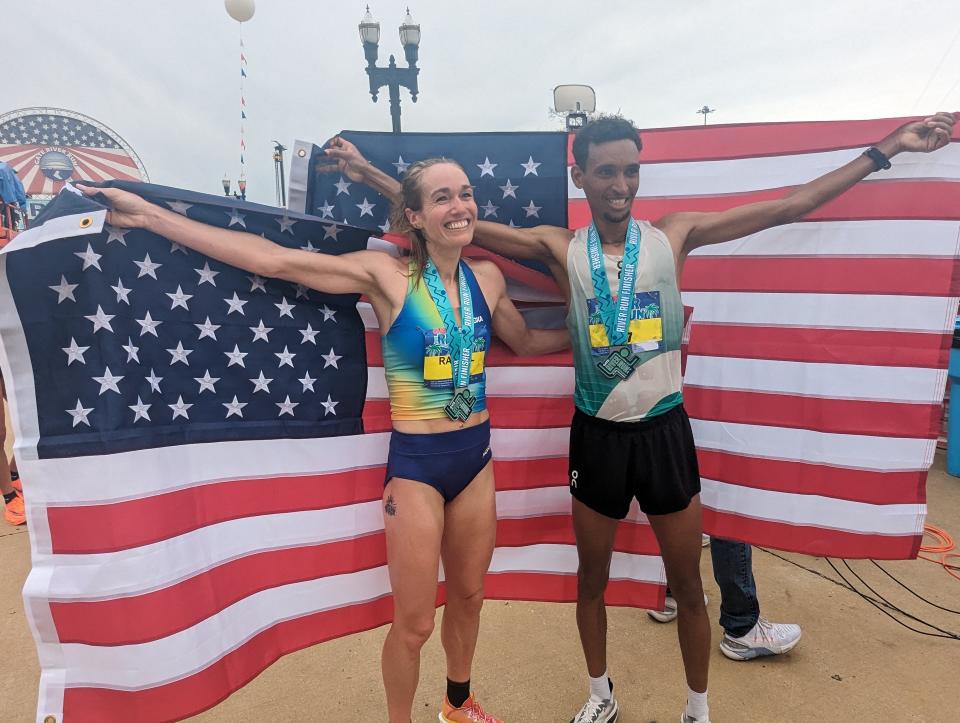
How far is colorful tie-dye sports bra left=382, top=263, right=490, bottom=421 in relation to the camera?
206 centimetres

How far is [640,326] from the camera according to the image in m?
2.14

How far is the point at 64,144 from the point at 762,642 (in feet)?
153

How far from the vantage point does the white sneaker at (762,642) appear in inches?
110

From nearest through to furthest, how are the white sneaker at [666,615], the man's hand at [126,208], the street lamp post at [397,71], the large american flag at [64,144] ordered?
the man's hand at [126,208] < the white sneaker at [666,615] < the street lamp post at [397,71] < the large american flag at [64,144]

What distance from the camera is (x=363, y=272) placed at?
2.11 metres

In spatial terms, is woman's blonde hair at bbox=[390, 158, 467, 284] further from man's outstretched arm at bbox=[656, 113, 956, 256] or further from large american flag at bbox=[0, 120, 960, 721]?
man's outstretched arm at bbox=[656, 113, 956, 256]

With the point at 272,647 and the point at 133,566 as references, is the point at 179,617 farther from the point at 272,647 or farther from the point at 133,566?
the point at 272,647

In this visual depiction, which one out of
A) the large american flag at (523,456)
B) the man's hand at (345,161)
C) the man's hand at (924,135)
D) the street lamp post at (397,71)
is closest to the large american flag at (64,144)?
the street lamp post at (397,71)

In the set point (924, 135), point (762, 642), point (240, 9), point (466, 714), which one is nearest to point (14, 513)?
point (466, 714)

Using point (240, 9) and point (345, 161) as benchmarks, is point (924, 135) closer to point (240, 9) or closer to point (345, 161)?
point (345, 161)

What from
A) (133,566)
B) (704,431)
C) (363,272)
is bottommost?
(133,566)

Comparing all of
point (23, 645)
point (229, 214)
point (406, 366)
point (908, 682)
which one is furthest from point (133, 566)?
point (908, 682)

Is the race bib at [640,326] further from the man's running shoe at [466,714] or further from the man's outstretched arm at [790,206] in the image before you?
the man's running shoe at [466,714]

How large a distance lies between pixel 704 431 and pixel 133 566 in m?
2.57
